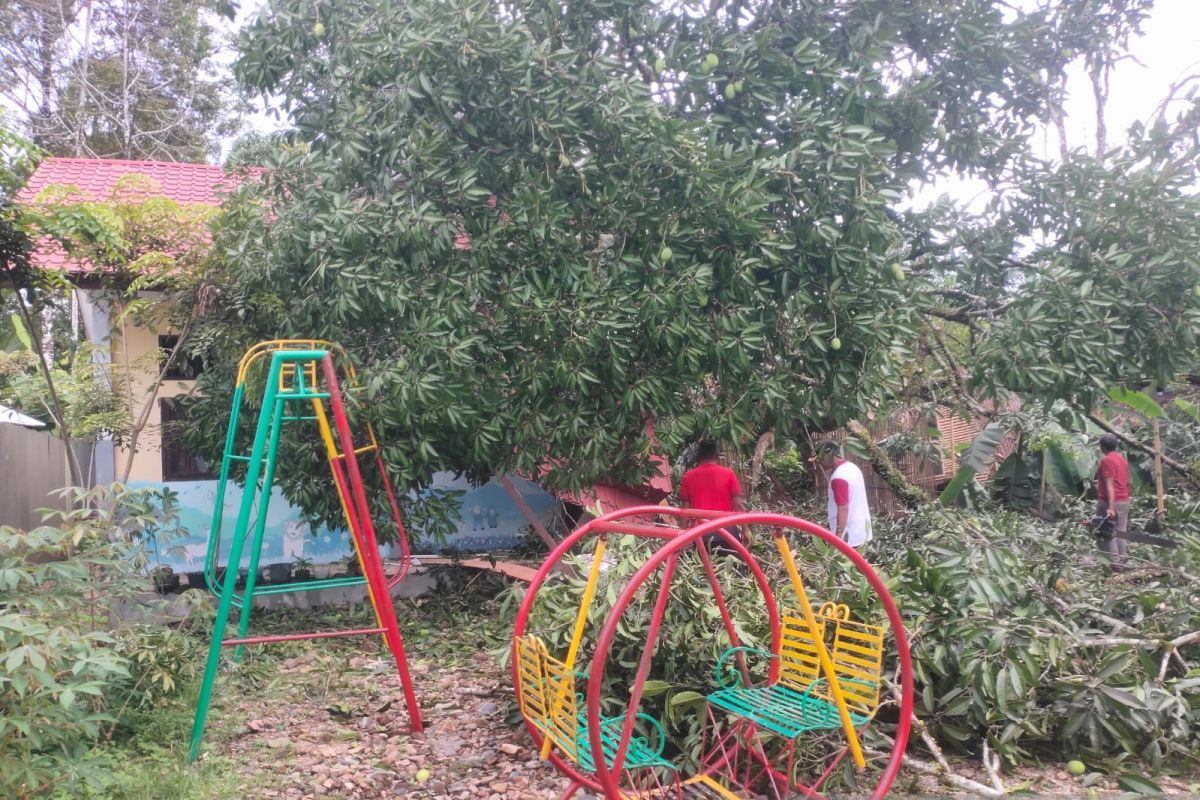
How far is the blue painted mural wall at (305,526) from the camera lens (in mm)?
9180

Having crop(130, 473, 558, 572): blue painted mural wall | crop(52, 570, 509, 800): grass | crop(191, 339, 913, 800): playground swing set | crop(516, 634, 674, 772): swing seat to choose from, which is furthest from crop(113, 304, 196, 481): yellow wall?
crop(516, 634, 674, 772): swing seat

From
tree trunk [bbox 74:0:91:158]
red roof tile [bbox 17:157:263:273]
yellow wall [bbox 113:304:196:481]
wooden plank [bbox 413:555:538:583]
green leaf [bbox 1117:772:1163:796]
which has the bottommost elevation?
green leaf [bbox 1117:772:1163:796]

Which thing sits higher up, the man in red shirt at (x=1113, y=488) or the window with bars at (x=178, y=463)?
the window with bars at (x=178, y=463)

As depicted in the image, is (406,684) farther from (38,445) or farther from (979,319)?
(38,445)

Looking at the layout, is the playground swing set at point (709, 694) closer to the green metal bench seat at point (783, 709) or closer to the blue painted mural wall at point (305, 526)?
the green metal bench seat at point (783, 709)

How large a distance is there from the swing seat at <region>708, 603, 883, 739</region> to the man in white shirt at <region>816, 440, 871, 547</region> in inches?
97.8

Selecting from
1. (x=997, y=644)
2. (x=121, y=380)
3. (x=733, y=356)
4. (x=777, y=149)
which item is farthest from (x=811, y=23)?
(x=121, y=380)

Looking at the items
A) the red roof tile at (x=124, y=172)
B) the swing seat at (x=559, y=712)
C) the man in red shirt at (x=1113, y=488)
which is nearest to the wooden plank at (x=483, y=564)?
the swing seat at (x=559, y=712)

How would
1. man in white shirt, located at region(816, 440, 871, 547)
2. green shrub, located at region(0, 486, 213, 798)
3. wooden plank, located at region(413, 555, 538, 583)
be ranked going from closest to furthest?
green shrub, located at region(0, 486, 213, 798)
man in white shirt, located at region(816, 440, 871, 547)
wooden plank, located at region(413, 555, 538, 583)

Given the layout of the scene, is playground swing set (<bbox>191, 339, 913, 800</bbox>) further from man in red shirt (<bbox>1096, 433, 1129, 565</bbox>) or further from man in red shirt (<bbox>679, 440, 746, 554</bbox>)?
man in red shirt (<bbox>1096, 433, 1129, 565</bbox>)

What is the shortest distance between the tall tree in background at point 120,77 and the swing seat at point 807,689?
66.6ft

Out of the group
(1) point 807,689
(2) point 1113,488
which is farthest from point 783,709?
(2) point 1113,488

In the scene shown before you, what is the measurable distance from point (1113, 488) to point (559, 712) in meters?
8.27

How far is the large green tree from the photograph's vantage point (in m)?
5.73
